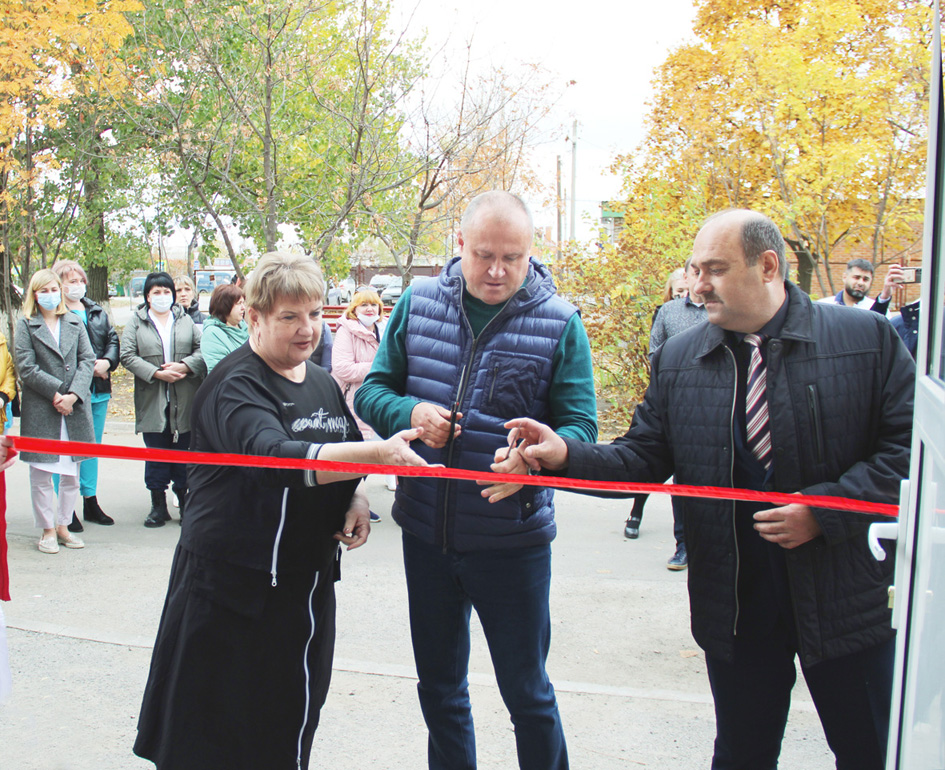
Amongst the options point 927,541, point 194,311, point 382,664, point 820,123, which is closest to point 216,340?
point 194,311

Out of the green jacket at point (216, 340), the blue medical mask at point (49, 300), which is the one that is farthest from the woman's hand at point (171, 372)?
the blue medical mask at point (49, 300)

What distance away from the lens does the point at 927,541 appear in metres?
1.52

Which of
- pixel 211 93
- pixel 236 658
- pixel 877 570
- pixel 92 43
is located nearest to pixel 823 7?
pixel 211 93

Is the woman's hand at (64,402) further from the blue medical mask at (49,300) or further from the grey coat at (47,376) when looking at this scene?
the blue medical mask at (49,300)

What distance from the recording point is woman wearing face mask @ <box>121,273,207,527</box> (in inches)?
276

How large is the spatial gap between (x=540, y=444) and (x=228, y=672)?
1.19m

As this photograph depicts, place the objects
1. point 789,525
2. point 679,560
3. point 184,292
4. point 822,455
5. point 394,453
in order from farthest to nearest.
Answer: point 184,292 → point 679,560 → point 394,453 → point 822,455 → point 789,525

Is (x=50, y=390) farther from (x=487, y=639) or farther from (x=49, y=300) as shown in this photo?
(x=487, y=639)

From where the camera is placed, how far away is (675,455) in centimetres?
266

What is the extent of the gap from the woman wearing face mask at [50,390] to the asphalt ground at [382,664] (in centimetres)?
30

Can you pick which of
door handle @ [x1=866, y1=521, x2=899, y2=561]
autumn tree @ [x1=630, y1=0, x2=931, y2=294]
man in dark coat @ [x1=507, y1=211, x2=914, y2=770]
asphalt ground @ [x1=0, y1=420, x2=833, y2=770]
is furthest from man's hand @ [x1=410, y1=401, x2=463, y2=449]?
autumn tree @ [x1=630, y1=0, x2=931, y2=294]

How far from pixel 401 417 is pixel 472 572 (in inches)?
22.8

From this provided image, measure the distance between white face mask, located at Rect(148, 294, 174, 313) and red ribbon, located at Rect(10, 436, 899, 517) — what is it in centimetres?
460

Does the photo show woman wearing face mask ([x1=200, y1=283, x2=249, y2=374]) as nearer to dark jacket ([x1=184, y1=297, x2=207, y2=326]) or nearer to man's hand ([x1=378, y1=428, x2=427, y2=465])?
dark jacket ([x1=184, y1=297, x2=207, y2=326])
